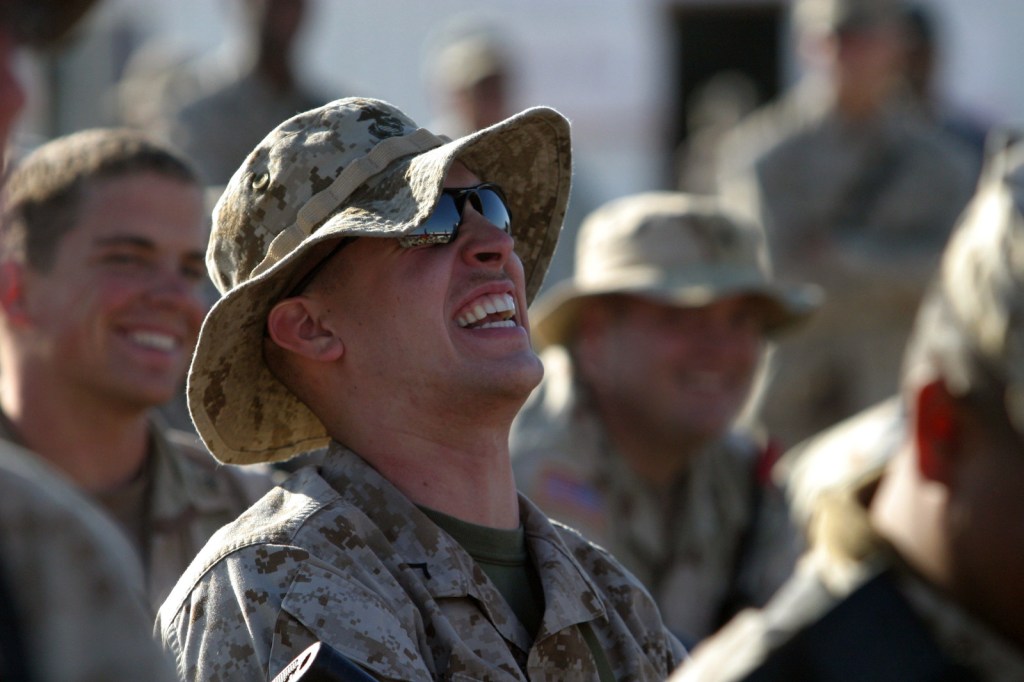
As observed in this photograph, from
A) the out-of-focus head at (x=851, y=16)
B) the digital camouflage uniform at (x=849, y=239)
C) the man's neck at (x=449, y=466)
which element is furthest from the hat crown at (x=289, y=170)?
A: the out-of-focus head at (x=851, y=16)

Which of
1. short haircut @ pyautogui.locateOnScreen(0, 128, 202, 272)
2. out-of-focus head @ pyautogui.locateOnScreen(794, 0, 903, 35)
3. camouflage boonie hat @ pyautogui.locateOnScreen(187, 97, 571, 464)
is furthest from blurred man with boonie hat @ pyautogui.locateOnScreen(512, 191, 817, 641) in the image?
out-of-focus head @ pyautogui.locateOnScreen(794, 0, 903, 35)

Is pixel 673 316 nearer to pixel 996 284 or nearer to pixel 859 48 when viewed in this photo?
pixel 859 48

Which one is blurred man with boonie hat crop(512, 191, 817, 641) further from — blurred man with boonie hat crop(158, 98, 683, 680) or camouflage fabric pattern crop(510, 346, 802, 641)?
blurred man with boonie hat crop(158, 98, 683, 680)

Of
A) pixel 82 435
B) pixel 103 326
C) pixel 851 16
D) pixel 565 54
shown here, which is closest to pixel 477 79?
pixel 851 16

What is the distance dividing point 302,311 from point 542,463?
2418mm

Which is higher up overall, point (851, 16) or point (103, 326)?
point (103, 326)

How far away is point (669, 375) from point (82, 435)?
80.1 inches

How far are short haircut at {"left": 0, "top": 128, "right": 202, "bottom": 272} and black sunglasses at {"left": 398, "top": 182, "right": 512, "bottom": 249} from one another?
157 cm

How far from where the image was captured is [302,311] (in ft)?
10.2

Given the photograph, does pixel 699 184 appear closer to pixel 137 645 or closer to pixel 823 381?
pixel 823 381

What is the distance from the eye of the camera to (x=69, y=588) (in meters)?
1.37

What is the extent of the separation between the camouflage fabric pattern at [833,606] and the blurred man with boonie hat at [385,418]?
475mm

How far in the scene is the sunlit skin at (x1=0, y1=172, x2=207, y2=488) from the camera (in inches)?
171

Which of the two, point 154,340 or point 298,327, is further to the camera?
point 154,340
